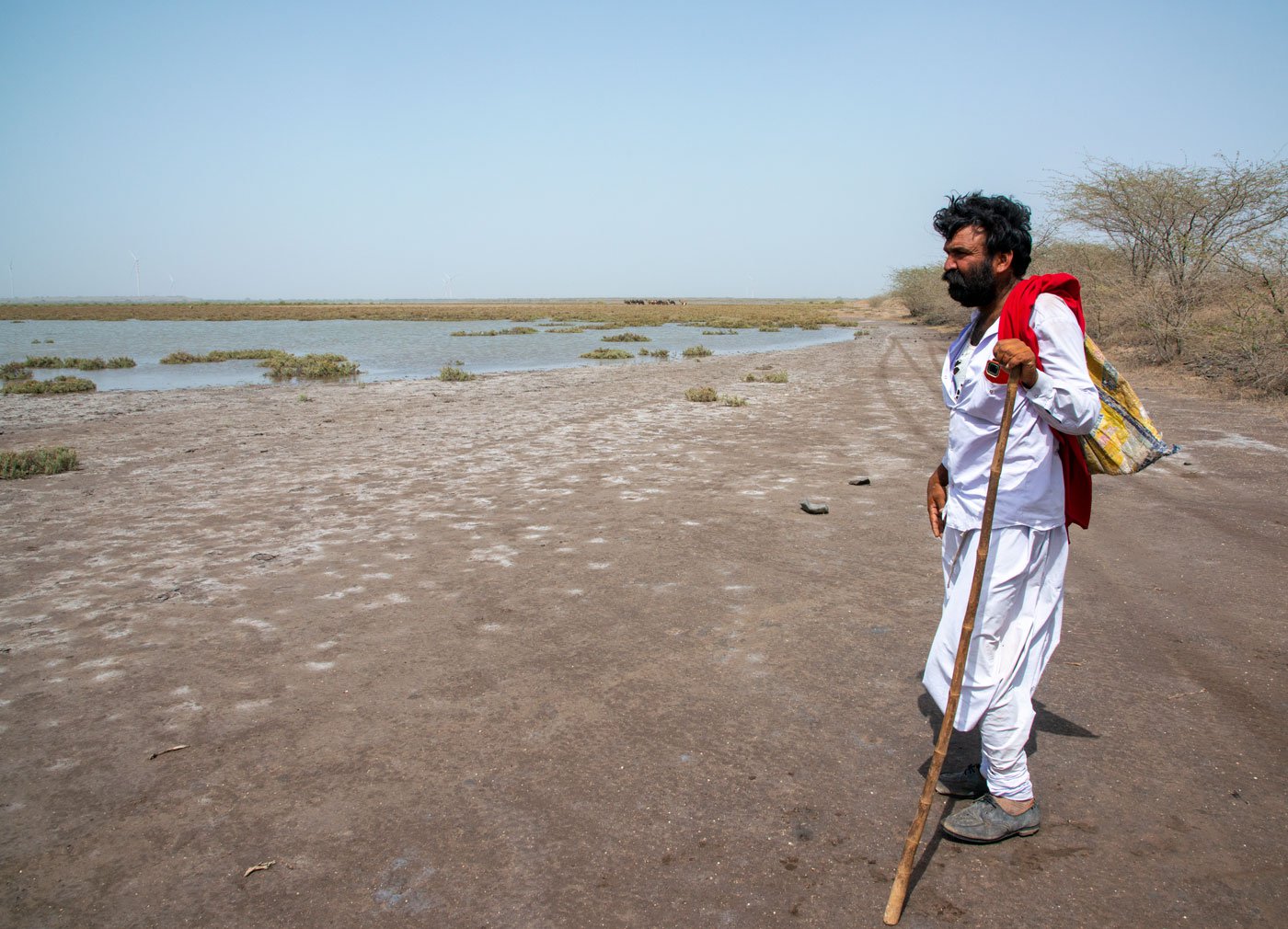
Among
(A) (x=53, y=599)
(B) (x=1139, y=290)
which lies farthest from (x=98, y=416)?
(B) (x=1139, y=290)

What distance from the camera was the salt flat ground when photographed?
2268mm

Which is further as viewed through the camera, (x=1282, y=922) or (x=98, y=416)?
(x=98, y=416)

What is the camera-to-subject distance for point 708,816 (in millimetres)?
2551

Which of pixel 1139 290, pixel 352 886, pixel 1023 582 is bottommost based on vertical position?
pixel 352 886

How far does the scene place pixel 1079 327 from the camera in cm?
226

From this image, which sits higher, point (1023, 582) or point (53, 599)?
point (1023, 582)

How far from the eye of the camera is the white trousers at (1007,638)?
232 cm

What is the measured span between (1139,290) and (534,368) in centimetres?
1446

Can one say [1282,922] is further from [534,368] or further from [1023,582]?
[534,368]

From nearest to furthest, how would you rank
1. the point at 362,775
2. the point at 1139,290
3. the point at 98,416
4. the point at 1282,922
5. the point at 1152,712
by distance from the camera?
the point at 1282,922 < the point at 362,775 < the point at 1152,712 < the point at 98,416 < the point at 1139,290

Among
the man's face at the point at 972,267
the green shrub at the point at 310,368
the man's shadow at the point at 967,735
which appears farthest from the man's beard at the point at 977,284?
the green shrub at the point at 310,368

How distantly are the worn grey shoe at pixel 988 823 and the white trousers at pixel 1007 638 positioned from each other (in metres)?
0.05

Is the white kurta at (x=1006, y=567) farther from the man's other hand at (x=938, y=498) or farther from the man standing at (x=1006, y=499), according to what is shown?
the man's other hand at (x=938, y=498)

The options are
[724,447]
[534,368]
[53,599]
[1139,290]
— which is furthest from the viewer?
[534,368]
